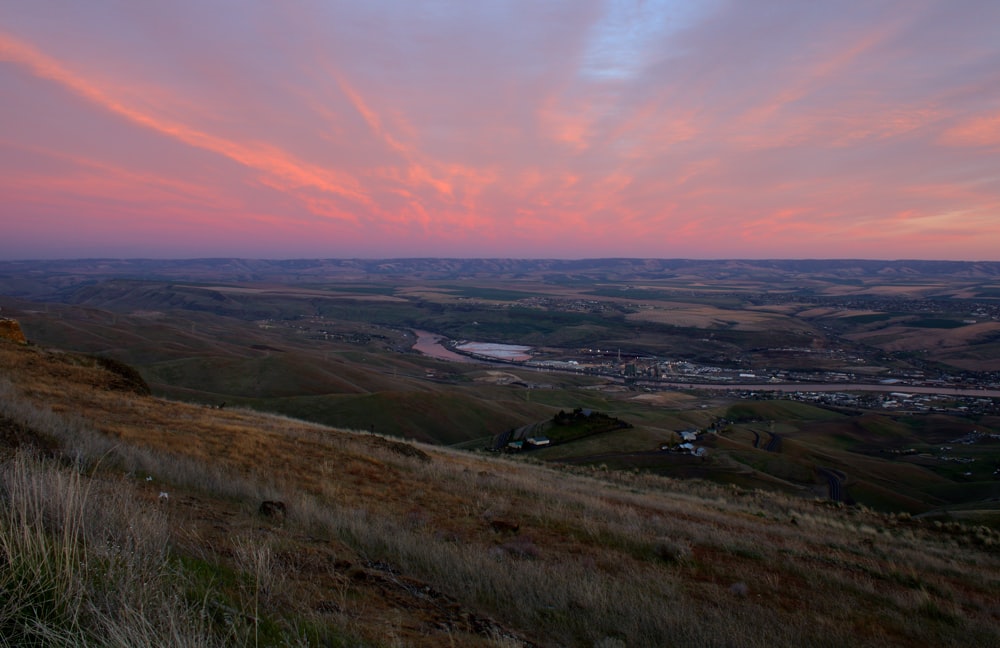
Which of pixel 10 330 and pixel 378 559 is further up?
pixel 10 330

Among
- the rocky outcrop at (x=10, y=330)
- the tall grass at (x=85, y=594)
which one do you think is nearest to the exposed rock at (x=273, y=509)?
the tall grass at (x=85, y=594)

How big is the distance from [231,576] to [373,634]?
1608 mm

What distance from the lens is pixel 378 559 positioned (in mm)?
7402

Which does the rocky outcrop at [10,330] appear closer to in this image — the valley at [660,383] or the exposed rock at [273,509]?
the valley at [660,383]

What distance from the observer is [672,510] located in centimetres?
1560

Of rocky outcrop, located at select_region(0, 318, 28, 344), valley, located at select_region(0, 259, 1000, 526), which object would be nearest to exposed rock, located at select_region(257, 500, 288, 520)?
rocky outcrop, located at select_region(0, 318, 28, 344)

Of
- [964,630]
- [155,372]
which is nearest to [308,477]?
[964,630]

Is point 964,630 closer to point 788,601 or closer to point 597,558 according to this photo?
point 788,601

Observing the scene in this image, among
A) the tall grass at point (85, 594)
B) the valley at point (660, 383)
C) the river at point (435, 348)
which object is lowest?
the river at point (435, 348)

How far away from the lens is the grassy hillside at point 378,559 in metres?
3.68

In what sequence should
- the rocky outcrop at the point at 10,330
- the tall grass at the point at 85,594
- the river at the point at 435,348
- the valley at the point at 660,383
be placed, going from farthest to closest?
the river at the point at 435,348
the valley at the point at 660,383
the rocky outcrop at the point at 10,330
the tall grass at the point at 85,594

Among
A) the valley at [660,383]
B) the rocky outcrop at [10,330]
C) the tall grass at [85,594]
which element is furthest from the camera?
the valley at [660,383]

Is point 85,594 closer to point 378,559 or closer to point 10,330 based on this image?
point 378,559

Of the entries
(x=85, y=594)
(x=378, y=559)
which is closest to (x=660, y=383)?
(x=378, y=559)
